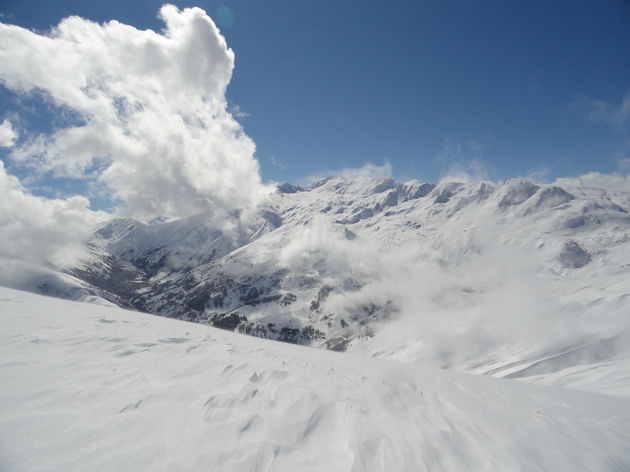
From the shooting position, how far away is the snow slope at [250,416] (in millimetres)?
4977

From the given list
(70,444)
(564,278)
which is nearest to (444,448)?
(70,444)

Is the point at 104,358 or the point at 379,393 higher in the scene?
the point at 104,358

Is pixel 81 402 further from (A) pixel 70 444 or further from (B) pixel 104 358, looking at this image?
(B) pixel 104 358

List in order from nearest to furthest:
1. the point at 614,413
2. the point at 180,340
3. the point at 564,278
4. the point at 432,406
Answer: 1. the point at 432,406
2. the point at 614,413
3. the point at 180,340
4. the point at 564,278

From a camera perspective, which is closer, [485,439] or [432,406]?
[485,439]

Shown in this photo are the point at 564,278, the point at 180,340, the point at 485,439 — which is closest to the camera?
the point at 485,439

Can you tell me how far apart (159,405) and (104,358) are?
3461mm

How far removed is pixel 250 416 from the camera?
6320mm

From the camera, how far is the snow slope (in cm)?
498

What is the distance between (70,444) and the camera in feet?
15.4

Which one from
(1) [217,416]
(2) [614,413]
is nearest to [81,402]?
(1) [217,416]

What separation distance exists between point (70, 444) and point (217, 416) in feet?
7.96

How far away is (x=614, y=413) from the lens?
31.6 ft

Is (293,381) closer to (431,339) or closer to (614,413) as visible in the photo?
(614,413)
